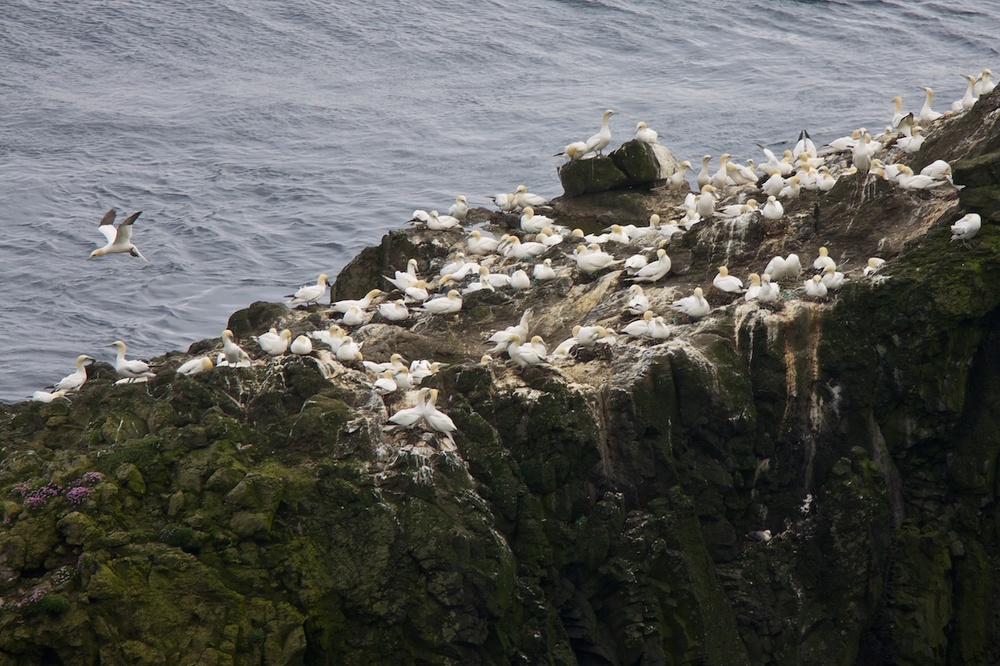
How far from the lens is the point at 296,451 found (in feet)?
54.0

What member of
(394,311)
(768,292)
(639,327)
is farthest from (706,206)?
(394,311)

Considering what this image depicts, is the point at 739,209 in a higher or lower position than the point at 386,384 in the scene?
higher

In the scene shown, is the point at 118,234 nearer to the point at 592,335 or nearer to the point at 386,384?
the point at 386,384

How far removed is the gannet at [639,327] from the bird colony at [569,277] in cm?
2

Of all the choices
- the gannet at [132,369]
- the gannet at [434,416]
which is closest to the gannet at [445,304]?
the gannet at [132,369]

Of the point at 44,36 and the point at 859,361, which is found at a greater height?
the point at 859,361

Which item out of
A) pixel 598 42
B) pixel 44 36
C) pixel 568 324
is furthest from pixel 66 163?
pixel 568 324

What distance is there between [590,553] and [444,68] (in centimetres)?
4057

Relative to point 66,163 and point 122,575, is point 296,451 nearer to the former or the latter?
point 122,575

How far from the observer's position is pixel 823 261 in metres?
19.2

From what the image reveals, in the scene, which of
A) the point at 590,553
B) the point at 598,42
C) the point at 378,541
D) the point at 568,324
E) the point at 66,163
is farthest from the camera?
the point at 598,42

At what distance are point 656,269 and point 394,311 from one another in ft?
13.5

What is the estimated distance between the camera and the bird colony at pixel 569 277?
719 inches

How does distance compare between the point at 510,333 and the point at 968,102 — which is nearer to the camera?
the point at 510,333
